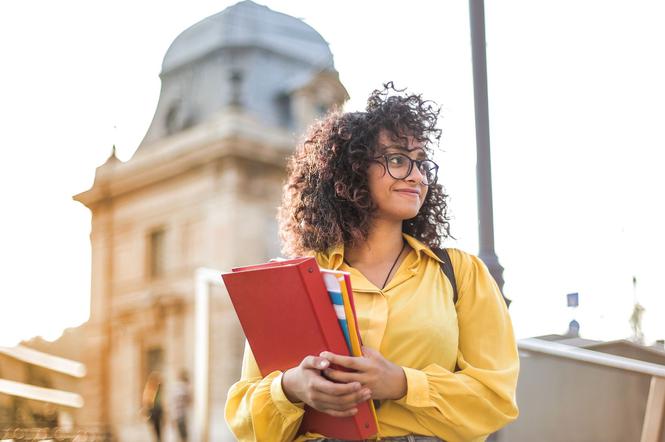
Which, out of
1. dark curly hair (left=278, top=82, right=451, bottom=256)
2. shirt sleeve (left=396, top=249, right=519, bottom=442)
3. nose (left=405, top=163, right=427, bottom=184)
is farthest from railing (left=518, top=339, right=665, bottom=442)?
nose (left=405, top=163, right=427, bottom=184)

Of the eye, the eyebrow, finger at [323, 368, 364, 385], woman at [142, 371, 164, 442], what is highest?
the eyebrow

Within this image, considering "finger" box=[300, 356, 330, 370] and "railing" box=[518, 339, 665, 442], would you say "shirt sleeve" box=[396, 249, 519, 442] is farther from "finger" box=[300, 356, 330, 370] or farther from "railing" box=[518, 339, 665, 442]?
"railing" box=[518, 339, 665, 442]

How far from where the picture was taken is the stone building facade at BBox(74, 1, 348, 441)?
4281 mm

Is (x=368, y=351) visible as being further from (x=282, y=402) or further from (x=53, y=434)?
(x=53, y=434)

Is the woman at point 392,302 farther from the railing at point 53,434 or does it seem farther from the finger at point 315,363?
the railing at point 53,434

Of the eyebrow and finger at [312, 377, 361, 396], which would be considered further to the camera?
the eyebrow

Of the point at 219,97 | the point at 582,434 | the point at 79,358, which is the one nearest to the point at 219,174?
the point at 219,97

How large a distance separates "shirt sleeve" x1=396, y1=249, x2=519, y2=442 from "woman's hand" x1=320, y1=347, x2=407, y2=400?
0.03m

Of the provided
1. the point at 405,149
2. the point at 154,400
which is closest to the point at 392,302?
the point at 405,149

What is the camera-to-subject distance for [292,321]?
1.77 m

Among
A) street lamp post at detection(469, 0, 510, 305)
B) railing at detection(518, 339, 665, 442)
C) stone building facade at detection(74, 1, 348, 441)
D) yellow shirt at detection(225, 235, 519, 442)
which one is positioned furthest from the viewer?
stone building facade at detection(74, 1, 348, 441)

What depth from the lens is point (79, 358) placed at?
3973mm

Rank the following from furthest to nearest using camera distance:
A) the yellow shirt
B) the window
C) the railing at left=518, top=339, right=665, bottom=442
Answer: the window < the railing at left=518, top=339, right=665, bottom=442 < the yellow shirt

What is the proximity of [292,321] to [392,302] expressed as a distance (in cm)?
25
